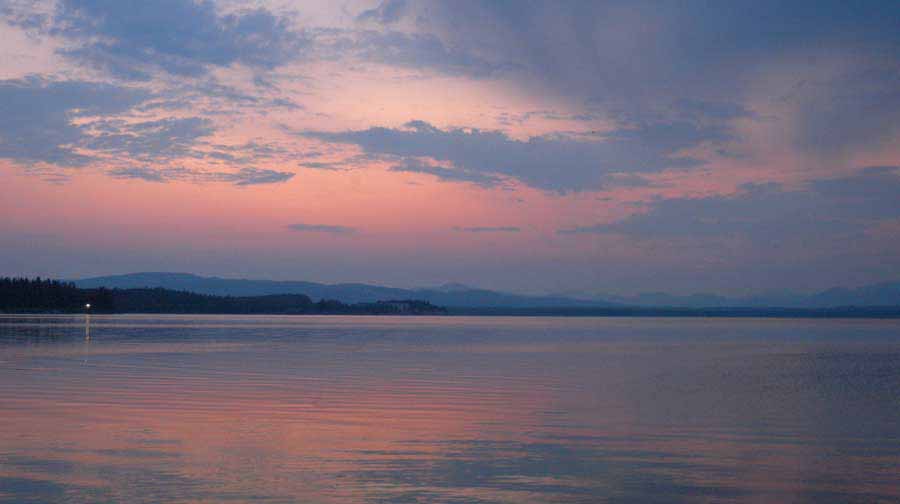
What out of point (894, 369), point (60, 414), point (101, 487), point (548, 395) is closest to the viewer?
point (101, 487)

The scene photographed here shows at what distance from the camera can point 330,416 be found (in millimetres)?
18328

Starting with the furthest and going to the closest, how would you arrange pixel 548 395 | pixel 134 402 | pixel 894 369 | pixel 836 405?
pixel 894 369
pixel 548 395
pixel 836 405
pixel 134 402

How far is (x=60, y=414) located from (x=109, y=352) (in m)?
22.8

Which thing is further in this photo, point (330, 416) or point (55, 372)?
point (55, 372)

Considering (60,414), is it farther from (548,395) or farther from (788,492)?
(788,492)

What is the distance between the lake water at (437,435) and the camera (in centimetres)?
1145

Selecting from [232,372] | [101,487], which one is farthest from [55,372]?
[101,487]

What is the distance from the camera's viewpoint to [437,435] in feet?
52.5

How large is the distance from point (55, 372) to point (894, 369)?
29.9 meters

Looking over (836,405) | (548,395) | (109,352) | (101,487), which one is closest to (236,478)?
(101,487)

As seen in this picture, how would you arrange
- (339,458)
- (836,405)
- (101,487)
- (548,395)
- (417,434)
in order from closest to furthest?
1. (101,487)
2. (339,458)
3. (417,434)
4. (836,405)
5. (548,395)

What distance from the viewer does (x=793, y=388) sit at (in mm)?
26656

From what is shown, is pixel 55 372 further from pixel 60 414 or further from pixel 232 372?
pixel 60 414

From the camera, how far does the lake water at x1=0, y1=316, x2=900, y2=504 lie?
11453 millimetres
